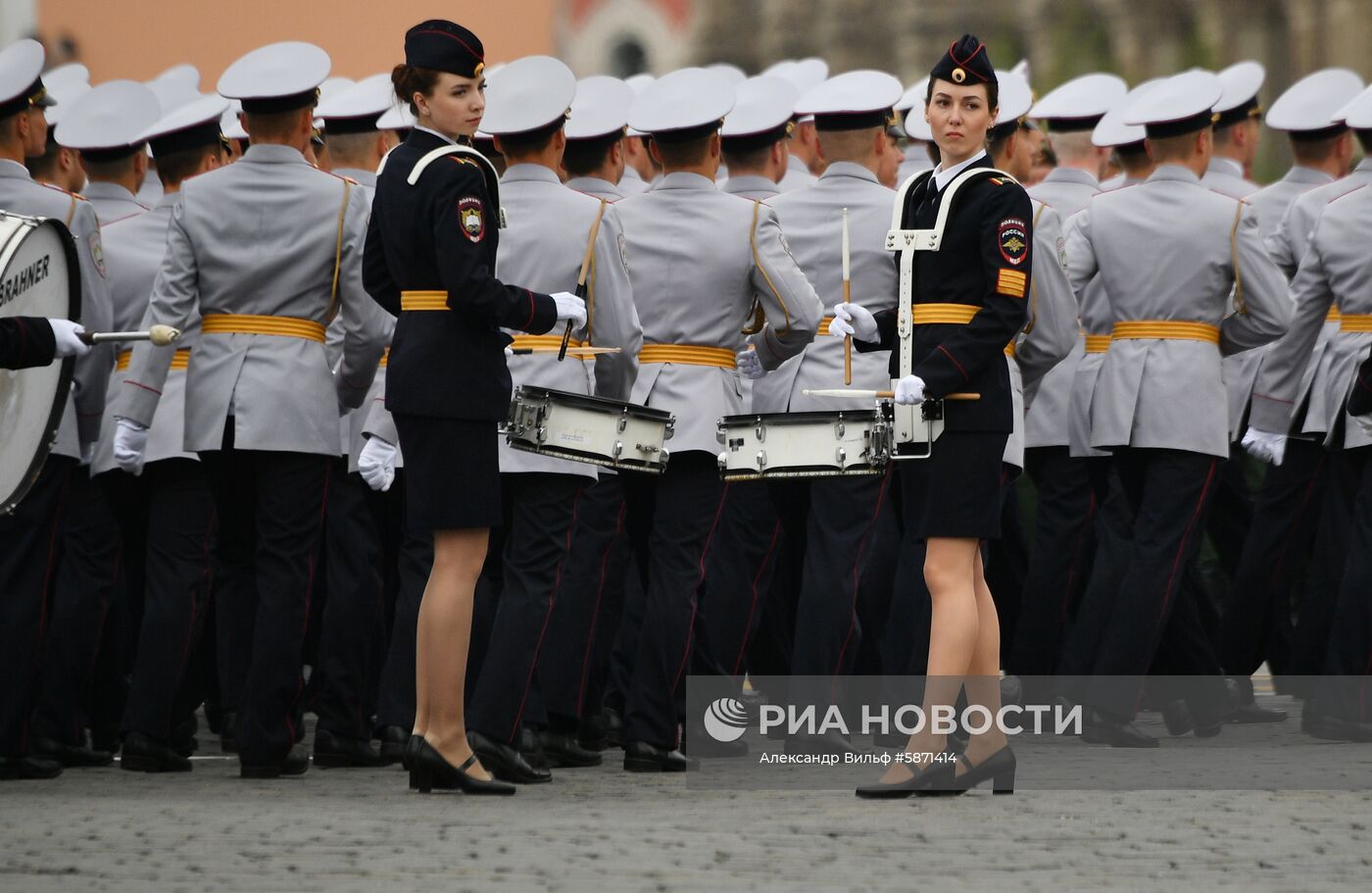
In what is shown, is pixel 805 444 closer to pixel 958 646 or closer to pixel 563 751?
pixel 958 646

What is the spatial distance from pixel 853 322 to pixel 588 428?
0.76m

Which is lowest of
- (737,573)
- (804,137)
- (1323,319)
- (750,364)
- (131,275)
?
(737,573)

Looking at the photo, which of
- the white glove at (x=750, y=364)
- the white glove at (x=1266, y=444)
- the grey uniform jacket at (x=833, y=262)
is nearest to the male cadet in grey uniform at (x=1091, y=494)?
the white glove at (x=1266, y=444)

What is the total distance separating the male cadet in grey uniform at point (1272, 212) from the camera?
909cm

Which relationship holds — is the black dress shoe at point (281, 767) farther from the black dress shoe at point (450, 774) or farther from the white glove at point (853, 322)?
the white glove at point (853, 322)

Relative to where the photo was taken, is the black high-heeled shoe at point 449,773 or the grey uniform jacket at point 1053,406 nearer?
the black high-heeled shoe at point 449,773

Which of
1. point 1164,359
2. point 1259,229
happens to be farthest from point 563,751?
point 1259,229

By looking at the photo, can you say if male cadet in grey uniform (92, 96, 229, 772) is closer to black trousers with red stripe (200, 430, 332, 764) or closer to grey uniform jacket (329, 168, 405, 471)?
black trousers with red stripe (200, 430, 332, 764)

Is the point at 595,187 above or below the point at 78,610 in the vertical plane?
above

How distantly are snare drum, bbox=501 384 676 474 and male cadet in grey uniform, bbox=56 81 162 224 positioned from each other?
2.39 metres

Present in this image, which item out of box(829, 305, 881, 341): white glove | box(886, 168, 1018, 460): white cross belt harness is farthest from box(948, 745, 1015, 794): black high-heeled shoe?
box(829, 305, 881, 341): white glove

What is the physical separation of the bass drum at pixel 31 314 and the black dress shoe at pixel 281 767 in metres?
1.04

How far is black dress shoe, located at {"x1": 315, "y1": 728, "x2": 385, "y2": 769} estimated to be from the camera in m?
7.96

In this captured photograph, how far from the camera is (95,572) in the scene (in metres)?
8.19
